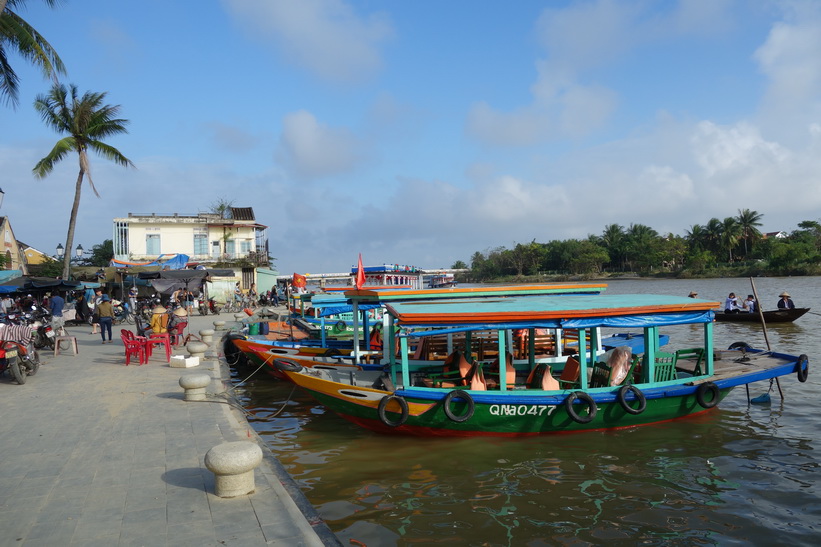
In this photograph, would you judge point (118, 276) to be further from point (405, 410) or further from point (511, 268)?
point (511, 268)

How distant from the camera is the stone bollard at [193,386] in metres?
9.54

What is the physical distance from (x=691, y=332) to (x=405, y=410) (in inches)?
846

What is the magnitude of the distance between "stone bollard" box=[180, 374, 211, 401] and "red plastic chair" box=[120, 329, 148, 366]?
186 inches

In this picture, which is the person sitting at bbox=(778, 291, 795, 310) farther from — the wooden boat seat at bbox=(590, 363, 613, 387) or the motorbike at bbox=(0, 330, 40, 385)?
the motorbike at bbox=(0, 330, 40, 385)

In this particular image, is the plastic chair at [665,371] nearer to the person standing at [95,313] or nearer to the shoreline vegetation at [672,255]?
the person standing at [95,313]

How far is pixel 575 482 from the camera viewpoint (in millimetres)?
7938

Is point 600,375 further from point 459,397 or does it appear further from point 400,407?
point 400,407

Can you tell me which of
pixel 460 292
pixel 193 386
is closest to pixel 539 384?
pixel 460 292

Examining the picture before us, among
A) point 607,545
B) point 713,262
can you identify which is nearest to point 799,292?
point 713,262

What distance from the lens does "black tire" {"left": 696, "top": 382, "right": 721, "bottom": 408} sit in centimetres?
1005

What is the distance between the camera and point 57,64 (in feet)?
52.1

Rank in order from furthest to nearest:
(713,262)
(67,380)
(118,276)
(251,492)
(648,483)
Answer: (713,262), (118,276), (67,380), (648,483), (251,492)

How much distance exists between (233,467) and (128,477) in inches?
65.4

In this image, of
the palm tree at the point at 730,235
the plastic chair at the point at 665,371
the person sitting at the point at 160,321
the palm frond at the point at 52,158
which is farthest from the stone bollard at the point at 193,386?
the palm tree at the point at 730,235
